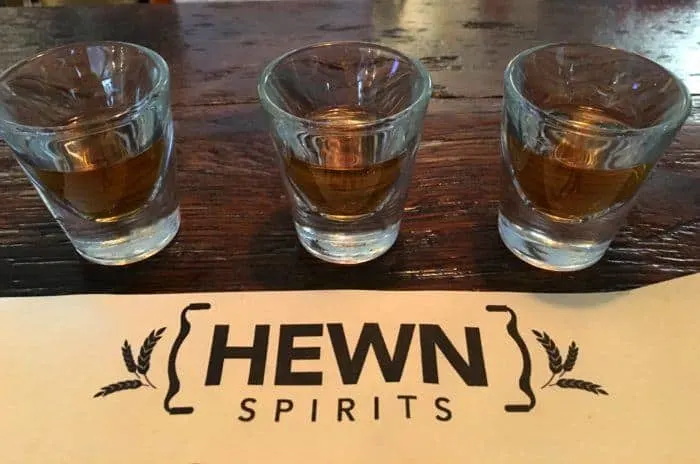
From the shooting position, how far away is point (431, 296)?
46cm

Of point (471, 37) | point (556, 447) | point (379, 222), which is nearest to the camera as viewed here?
point (556, 447)

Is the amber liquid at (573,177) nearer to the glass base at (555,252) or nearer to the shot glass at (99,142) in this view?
the glass base at (555,252)

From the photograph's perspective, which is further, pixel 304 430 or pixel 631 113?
pixel 631 113

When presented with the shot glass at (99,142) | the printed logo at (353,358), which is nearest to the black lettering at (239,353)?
the printed logo at (353,358)

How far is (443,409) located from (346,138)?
0.54ft

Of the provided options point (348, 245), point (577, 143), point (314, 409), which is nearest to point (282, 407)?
point (314, 409)

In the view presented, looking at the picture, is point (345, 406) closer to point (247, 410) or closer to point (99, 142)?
point (247, 410)

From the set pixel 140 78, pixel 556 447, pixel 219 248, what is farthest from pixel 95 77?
pixel 556 447

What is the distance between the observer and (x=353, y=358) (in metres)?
0.42

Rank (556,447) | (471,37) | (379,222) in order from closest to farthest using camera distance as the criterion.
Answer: (556,447) < (379,222) < (471,37)

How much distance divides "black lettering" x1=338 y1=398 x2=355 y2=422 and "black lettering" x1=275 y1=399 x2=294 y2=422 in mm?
25

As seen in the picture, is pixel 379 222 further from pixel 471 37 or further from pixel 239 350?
pixel 471 37

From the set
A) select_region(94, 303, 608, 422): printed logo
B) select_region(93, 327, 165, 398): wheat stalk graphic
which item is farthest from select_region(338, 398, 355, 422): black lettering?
select_region(93, 327, 165, 398): wheat stalk graphic

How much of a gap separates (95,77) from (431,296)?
29 centimetres
